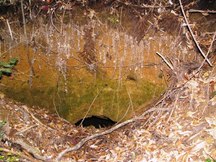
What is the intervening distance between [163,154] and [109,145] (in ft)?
3.03

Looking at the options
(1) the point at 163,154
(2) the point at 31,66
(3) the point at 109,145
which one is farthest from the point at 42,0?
(1) the point at 163,154

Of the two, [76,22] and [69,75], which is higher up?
[76,22]

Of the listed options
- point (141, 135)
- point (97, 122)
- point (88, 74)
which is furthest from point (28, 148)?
point (97, 122)

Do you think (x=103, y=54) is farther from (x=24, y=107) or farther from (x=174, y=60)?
(x=24, y=107)

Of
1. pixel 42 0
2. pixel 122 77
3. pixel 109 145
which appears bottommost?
pixel 109 145

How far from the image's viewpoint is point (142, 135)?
4.46 metres

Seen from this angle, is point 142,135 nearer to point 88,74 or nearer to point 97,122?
point 88,74

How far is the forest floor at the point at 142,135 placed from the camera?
400 cm

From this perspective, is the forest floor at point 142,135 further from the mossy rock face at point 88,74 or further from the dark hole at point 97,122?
the dark hole at point 97,122

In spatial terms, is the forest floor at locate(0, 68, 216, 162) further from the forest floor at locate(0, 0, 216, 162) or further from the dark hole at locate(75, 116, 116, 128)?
the dark hole at locate(75, 116, 116, 128)

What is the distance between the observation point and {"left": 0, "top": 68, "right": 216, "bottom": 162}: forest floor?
13.1ft

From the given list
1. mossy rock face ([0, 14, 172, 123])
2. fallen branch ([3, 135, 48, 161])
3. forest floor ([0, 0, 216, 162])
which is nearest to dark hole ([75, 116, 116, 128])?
mossy rock face ([0, 14, 172, 123])

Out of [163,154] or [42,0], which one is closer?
[163,154]

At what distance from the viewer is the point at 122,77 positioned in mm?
5535
